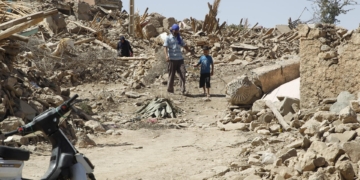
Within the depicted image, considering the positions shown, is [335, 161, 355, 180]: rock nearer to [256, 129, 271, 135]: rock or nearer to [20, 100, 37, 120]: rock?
[256, 129, 271, 135]: rock

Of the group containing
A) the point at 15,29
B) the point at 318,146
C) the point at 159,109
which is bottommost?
the point at 159,109

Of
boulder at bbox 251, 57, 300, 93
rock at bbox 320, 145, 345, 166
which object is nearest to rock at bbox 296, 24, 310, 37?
boulder at bbox 251, 57, 300, 93

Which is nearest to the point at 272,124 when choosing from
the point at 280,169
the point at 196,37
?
the point at 280,169

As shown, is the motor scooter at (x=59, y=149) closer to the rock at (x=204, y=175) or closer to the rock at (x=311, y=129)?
the rock at (x=204, y=175)

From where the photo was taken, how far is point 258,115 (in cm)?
984

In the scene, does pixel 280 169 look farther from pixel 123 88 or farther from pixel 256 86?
pixel 123 88

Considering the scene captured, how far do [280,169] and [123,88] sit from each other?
893 cm

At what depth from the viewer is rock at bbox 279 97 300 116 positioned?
9.59 m

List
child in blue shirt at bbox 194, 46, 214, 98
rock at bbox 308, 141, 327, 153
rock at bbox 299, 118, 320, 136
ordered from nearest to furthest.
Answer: rock at bbox 308, 141, 327, 153, rock at bbox 299, 118, 320, 136, child in blue shirt at bbox 194, 46, 214, 98

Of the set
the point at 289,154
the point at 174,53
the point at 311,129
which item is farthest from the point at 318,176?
the point at 174,53

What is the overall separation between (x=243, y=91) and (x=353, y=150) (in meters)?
5.03

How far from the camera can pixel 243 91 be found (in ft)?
36.3

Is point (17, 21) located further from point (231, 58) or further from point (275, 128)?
point (231, 58)

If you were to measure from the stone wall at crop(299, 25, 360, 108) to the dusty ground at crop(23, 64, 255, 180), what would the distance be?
1.26 m
